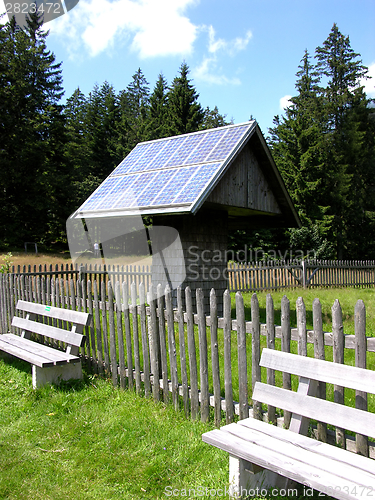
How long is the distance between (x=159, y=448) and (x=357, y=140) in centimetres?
3721

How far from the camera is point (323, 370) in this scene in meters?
2.78

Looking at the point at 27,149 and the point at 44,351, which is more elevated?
the point at 27,149

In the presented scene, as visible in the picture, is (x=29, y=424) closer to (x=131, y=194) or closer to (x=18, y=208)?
(x=131, y=194)

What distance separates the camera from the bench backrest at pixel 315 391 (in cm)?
252

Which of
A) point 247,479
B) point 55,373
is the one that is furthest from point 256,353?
point 55,373

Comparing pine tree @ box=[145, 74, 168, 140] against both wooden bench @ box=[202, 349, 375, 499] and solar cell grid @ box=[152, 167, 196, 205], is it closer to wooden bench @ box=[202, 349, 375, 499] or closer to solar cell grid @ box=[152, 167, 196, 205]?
solar cell grid @ box=[152, 167, 196, 205]

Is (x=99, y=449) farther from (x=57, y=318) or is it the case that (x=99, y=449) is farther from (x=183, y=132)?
(x=183, y=132)

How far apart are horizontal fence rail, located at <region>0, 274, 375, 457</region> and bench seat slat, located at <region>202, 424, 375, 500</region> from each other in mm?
639

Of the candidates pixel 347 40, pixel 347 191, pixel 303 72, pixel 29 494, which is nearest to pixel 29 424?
pixel 29 494

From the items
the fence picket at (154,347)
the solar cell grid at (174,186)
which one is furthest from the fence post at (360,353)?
the solar cell grid at (174,186)

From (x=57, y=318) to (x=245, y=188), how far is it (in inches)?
192

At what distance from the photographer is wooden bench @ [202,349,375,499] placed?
7.40 ft

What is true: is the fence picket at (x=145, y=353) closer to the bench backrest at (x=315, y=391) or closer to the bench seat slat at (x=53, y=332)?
the bench seat slat at (x=53, y=332)

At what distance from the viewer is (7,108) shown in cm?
3738
